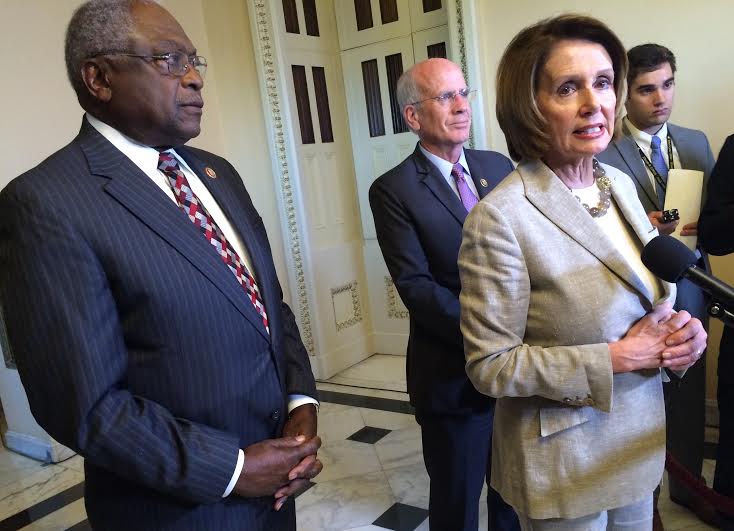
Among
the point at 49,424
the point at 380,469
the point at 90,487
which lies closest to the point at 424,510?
the point at 380,469

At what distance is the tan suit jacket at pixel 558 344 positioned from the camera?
1.17 meters

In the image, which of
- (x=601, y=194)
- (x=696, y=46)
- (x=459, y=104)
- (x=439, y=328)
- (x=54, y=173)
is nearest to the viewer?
(x=54, y=173)

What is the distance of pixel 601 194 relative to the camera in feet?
4.32

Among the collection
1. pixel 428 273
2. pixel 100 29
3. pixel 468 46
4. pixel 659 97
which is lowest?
pixel 428 273

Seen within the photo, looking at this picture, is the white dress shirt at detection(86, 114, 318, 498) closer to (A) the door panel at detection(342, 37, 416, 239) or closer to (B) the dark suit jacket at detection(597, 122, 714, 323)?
(B) the dark suit jacket at detection(597, 122, 714, 323)

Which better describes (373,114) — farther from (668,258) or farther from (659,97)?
(668,258)

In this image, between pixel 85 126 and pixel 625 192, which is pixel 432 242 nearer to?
pixel 625 192

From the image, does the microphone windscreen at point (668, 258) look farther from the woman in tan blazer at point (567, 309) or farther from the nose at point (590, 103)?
the nose at point (590, 103)

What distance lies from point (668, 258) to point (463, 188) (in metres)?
1.18

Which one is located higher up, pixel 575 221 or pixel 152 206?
pixel 152 206

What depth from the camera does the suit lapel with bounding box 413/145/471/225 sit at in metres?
2.02

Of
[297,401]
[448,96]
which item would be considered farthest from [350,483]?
[448,96]

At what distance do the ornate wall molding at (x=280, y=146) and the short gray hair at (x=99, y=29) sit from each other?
3.18 metres

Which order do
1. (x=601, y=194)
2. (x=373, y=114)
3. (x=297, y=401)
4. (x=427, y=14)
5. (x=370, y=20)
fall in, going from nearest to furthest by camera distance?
(x=601, y=194)
(x=297, y=401)
(x=427, y=14)
(x=370, y=20)
(x=373, y=114)
